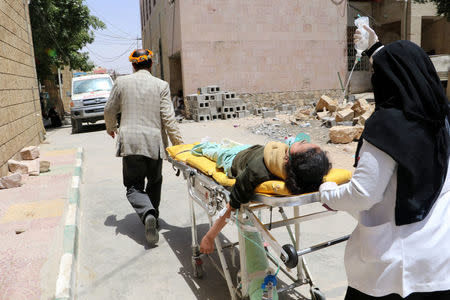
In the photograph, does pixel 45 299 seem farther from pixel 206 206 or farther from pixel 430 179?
pixel 430 179

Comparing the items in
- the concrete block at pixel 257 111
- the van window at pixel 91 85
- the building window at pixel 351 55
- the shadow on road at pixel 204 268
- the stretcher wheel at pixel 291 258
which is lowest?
the shadow on road at pixel 204 268

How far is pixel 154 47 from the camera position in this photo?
30047 millimetres

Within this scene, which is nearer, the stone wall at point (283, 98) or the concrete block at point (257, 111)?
the concrete block at point (257, 111)

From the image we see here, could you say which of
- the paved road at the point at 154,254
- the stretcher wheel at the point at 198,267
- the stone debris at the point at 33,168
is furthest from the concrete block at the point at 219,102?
the stretcher wheel at the point at 198,267

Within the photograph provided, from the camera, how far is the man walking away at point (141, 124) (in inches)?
153

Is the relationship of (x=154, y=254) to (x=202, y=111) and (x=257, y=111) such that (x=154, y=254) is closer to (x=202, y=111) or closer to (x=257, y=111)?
(x=202, y=111)

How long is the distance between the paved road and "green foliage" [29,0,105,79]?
1265 cm

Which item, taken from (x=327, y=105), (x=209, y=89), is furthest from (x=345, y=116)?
(x=209, y=89)

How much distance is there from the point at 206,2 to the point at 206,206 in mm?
15896

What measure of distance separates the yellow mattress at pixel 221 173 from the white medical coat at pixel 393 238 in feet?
1.26

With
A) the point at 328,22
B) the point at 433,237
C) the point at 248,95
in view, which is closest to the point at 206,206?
the point at 433,237

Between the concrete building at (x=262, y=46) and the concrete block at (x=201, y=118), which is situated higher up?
the concrete building at (x=262, y=46)

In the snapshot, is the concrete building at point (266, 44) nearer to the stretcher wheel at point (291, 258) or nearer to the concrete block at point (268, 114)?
the concrete block at point (268, 114)

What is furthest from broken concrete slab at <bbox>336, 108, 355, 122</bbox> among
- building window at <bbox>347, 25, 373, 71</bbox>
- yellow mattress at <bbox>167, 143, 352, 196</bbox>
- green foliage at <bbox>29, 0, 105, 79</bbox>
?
green foliage at <bbox>29, 0, 105, 79</bbox>
